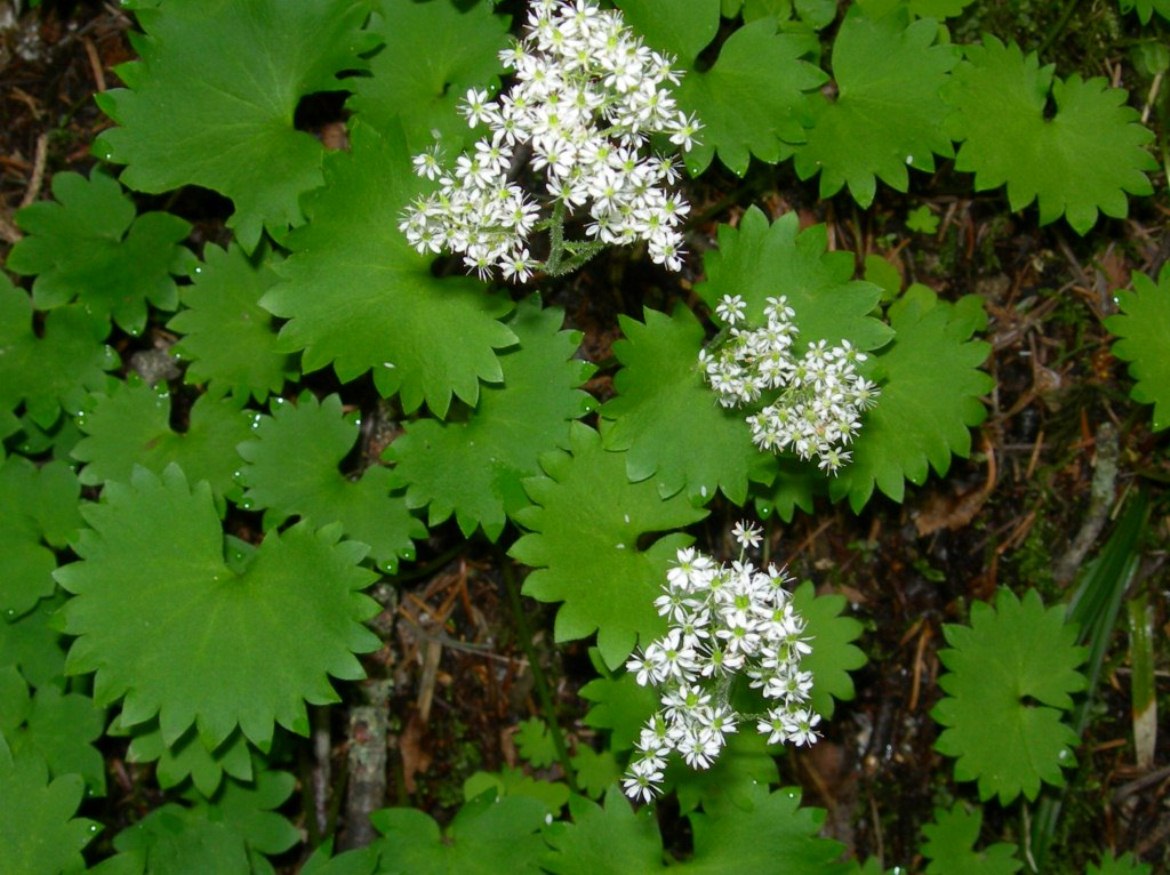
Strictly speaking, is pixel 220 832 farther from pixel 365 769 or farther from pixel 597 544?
pixel 597 544

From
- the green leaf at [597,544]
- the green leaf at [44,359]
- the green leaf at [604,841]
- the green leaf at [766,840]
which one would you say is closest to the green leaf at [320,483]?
the green leaf at [597,544]

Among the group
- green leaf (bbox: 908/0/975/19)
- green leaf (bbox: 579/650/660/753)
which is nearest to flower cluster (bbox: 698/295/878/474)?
green leaf (bbox: 579/650/660/753)

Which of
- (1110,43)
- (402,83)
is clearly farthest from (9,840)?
(1110,43)

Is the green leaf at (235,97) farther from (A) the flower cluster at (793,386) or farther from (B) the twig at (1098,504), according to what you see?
(B) the twig at (1098,504)

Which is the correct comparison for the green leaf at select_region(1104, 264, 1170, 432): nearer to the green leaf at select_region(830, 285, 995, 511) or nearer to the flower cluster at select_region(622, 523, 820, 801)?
the green leaf at select_region(830, 285, 995, 511)

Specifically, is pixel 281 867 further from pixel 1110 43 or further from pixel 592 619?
pixel 1110 43

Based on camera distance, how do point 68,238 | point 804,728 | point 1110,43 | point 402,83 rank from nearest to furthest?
point 804,728
point 402,83
point 68,238
point 1110,43
